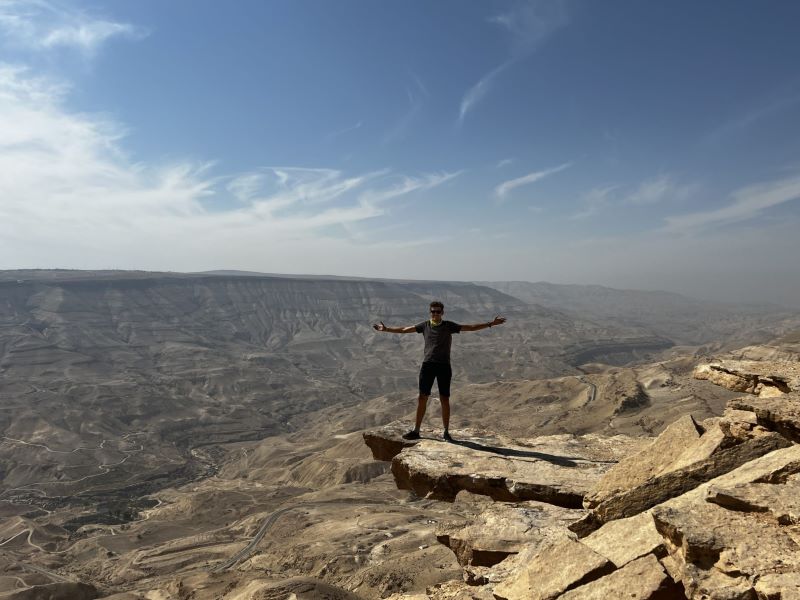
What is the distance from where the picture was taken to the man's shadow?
29.1 ft

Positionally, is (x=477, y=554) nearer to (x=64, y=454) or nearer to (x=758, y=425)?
(x=758, y=425)

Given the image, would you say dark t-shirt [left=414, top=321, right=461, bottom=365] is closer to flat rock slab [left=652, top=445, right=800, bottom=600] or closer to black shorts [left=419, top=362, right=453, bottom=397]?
black shorts [left=419, top=362, right=453, bottom=397]

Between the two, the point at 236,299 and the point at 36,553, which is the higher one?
the point at 236,299

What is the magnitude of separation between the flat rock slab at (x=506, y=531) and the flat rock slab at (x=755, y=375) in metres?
3.33

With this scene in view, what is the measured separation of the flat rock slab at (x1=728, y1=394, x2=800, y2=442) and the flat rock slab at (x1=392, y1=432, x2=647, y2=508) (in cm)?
268

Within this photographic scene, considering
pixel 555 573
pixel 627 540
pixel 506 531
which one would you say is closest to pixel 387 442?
pixel 506 531

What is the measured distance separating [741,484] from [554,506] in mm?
3543

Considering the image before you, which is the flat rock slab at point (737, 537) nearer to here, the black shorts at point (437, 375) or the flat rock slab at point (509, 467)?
the flat rock slab at point (509, 467)

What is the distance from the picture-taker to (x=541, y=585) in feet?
15.2

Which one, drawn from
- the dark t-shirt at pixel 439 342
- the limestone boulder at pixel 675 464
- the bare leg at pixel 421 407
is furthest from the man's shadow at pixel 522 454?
the limestone boulder at pixel 675 464

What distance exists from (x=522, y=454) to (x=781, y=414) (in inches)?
178

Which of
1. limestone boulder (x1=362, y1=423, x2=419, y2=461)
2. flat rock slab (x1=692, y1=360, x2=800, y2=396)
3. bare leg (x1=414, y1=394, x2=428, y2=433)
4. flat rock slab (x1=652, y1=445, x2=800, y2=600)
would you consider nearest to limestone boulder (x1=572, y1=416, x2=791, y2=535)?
flat rock slab (x1=652, y1=445, x2=800, y2=600)

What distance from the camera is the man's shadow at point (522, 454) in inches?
349

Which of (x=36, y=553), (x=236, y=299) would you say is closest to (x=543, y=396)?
(x=36, y=553)
